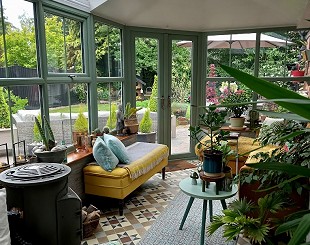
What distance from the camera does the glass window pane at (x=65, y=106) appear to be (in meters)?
3.03

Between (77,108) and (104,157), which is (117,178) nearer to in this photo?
(104,157)

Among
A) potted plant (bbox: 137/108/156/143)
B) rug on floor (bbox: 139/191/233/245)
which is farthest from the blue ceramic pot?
potted plant (bbox: 137/108/156/143)

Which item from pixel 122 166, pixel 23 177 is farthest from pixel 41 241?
pixel 122 166

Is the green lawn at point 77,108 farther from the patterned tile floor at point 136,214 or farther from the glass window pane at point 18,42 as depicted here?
the patterned tile floor at point 136,214

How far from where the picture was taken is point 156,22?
171 inches

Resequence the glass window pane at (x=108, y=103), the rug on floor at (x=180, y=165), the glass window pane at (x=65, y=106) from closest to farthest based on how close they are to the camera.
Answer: the glass window pane at (x=65, y=106) → the glass window pane at (x=108, y=103) → the rug on floor at (x=180, y=165)

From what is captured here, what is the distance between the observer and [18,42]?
2.53m

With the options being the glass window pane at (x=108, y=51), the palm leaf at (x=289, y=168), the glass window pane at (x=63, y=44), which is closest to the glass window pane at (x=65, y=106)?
the glass window pane at (x=63, y=44)

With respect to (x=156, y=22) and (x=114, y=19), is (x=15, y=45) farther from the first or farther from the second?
(x=156, y=22)

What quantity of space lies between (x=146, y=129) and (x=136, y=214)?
170 centimetres

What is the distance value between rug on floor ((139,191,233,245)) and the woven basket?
47 cm

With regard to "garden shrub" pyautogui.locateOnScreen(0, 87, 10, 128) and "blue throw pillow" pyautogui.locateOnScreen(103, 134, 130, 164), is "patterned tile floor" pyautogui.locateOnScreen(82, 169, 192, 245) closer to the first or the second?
"blue throw pillow" pyautogui.locateOnScreen(103, 134, 130, 164)

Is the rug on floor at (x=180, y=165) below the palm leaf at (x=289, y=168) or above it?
below

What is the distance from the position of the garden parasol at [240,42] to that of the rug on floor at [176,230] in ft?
9.27
